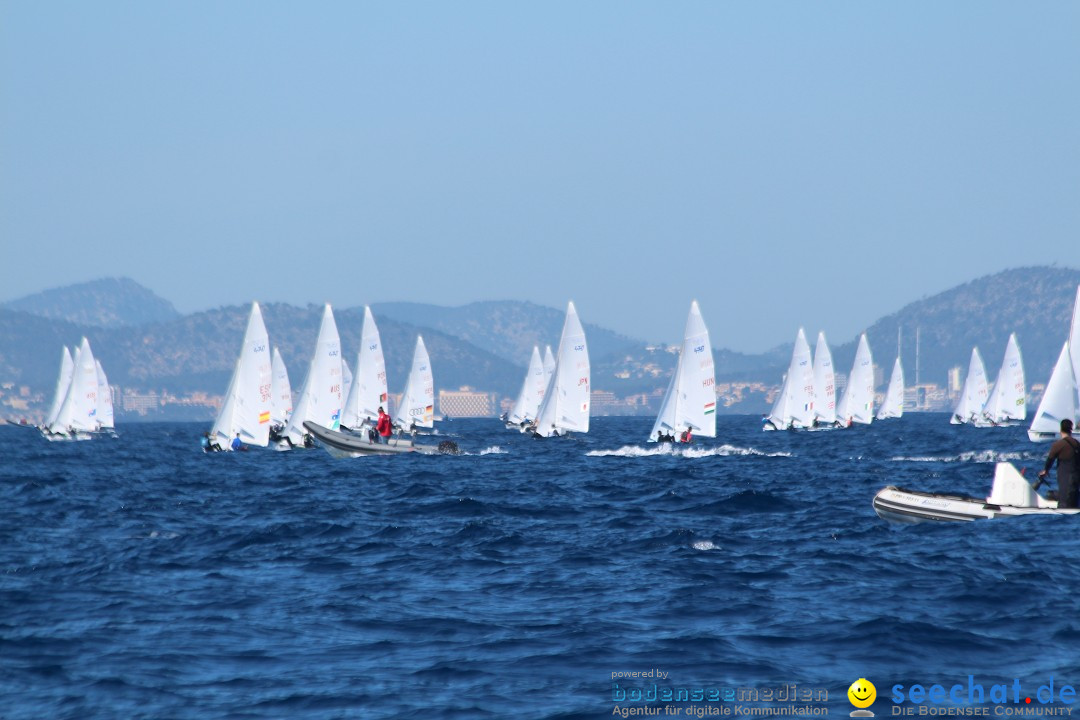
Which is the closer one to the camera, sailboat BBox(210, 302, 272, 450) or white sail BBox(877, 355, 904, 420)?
sailboat BBox(210, 302, 272, 450)

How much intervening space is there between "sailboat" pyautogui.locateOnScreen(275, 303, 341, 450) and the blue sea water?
2193 centimetres

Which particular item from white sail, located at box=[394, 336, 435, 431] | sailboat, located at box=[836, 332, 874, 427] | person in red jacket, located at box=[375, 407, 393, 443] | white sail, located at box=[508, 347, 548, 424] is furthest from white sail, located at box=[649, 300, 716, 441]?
sailboat, located at box=[836, 332, 874, 427]

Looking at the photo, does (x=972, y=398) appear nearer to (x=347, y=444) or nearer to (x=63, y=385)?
(x=63, y=385)

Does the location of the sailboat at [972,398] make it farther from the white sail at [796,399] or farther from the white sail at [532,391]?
the white sail at [532,391]

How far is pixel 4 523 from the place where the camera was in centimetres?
2472

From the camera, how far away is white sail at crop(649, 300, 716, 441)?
54.7 meters

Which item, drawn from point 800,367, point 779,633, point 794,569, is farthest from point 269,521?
point 800,367

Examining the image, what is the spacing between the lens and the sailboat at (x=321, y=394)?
52.3 m

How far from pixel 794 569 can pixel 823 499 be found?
37.5 ft

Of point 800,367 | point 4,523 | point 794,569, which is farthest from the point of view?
point 800,367

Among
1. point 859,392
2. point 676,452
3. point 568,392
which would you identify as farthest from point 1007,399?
point 676,452

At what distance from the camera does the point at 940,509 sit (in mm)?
22609

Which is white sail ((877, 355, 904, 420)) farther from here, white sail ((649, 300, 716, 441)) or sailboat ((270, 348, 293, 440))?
white sail ((649, 300, 716, 441))

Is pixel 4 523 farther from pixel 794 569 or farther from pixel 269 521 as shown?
pixel 794 569
